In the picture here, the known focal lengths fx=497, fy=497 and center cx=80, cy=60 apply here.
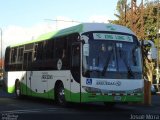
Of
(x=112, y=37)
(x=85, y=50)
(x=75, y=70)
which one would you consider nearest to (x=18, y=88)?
(x=75, y=70)

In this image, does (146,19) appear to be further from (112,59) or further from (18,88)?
(112,59)

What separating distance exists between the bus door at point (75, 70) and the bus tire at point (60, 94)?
4.26 feet

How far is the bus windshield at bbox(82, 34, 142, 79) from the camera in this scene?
1873 cm

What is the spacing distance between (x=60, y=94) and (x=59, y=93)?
0.15m

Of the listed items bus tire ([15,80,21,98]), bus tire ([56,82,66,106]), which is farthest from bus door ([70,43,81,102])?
bus tire ([15,80,21,98])

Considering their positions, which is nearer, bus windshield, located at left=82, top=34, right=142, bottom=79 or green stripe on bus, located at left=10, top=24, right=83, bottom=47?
bus windshield, located at left=82, top=34, right=142, bottom=79

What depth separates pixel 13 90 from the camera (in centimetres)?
2822

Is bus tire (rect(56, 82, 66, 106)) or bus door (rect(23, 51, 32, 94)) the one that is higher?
bus door (rect(23, 51, 32, 94))

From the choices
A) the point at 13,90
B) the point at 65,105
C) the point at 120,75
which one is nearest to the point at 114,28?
the point at 120,75

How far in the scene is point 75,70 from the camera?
19.3 meters

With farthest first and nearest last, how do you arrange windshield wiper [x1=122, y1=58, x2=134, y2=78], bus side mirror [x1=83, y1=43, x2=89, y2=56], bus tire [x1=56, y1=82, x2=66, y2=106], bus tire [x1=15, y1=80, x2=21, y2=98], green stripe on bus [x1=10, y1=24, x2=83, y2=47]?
bus tire [x1=15, y1=80, x2=21, y2=98] → bus tire [x1=56, y1=82, x2=66, y2=106] → green stripe on bus [x1=10, y1=24, x2=83, y2=47] → windshield wiper [x1=122, y1=58, x2=134, y2=78] → bus side mirror [x1=83, y1=43, x2=89, y2=56]

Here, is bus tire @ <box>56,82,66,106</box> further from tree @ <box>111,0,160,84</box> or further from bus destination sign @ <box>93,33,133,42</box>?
tree @ <box>111,0,160,84</box>

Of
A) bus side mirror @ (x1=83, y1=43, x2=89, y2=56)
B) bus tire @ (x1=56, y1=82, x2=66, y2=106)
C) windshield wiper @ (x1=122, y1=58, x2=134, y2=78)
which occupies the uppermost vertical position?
bus side mirror @ (x1=83, y1=43, x2=89, y2=56)

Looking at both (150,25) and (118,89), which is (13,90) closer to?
(118,89)
